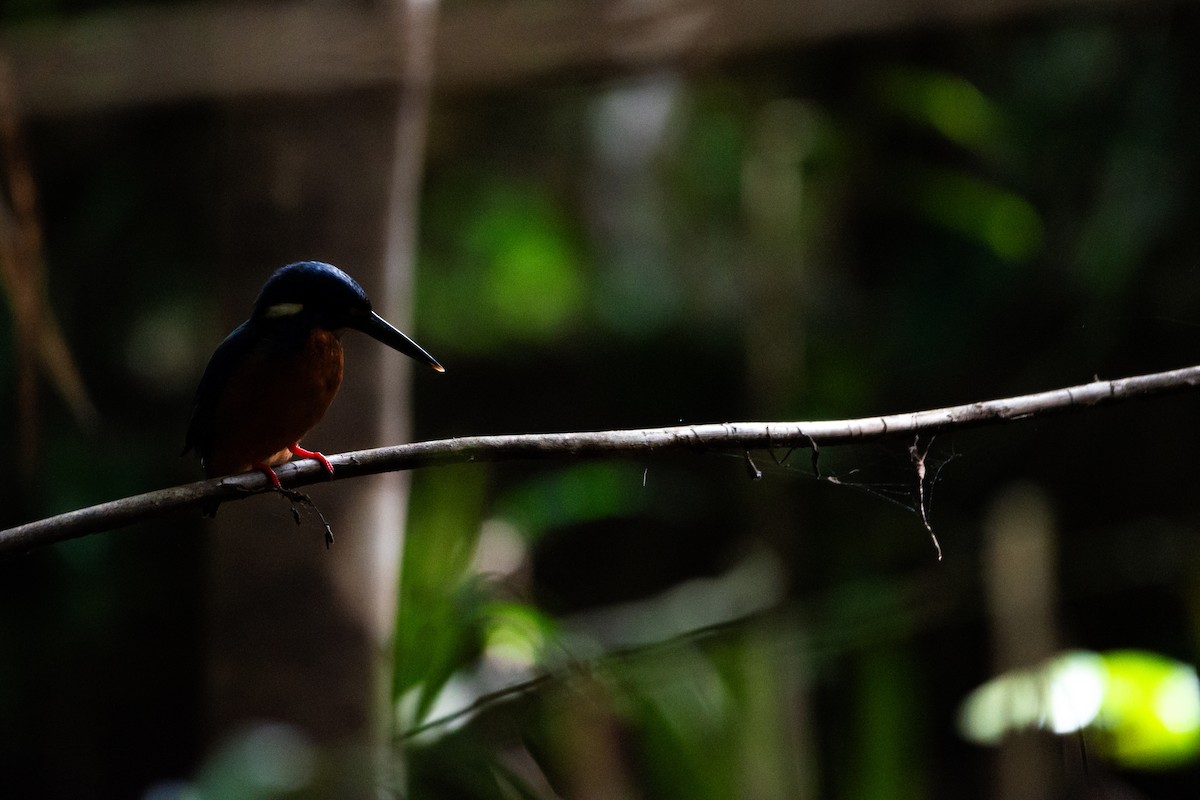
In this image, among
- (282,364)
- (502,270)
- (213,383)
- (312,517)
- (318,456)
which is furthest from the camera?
(502,270)

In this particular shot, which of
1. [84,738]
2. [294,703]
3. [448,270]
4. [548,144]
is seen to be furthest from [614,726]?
[548,144]

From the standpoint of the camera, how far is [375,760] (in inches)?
65.0

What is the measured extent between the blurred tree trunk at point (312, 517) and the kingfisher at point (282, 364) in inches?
28.2

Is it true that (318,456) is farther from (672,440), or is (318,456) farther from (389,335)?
(672,440)

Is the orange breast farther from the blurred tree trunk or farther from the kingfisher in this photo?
the blurred tree trunk

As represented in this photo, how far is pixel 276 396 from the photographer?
1261 millimetres

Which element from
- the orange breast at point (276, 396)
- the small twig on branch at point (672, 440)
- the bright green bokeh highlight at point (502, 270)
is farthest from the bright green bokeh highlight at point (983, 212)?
the orange breast at point (276, 396)

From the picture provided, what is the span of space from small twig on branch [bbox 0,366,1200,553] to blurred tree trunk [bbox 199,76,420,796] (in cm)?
121

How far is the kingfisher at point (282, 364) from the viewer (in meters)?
1.16

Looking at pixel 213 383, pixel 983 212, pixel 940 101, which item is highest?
pixel 940 101

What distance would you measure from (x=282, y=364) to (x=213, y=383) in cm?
17

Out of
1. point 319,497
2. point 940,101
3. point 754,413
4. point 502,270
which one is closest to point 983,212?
point 940,101

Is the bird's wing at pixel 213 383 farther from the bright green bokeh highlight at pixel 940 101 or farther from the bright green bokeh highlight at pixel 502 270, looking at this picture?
the bright green bokeh highlight at pixel 502 270

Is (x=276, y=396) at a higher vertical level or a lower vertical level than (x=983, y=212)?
lower
